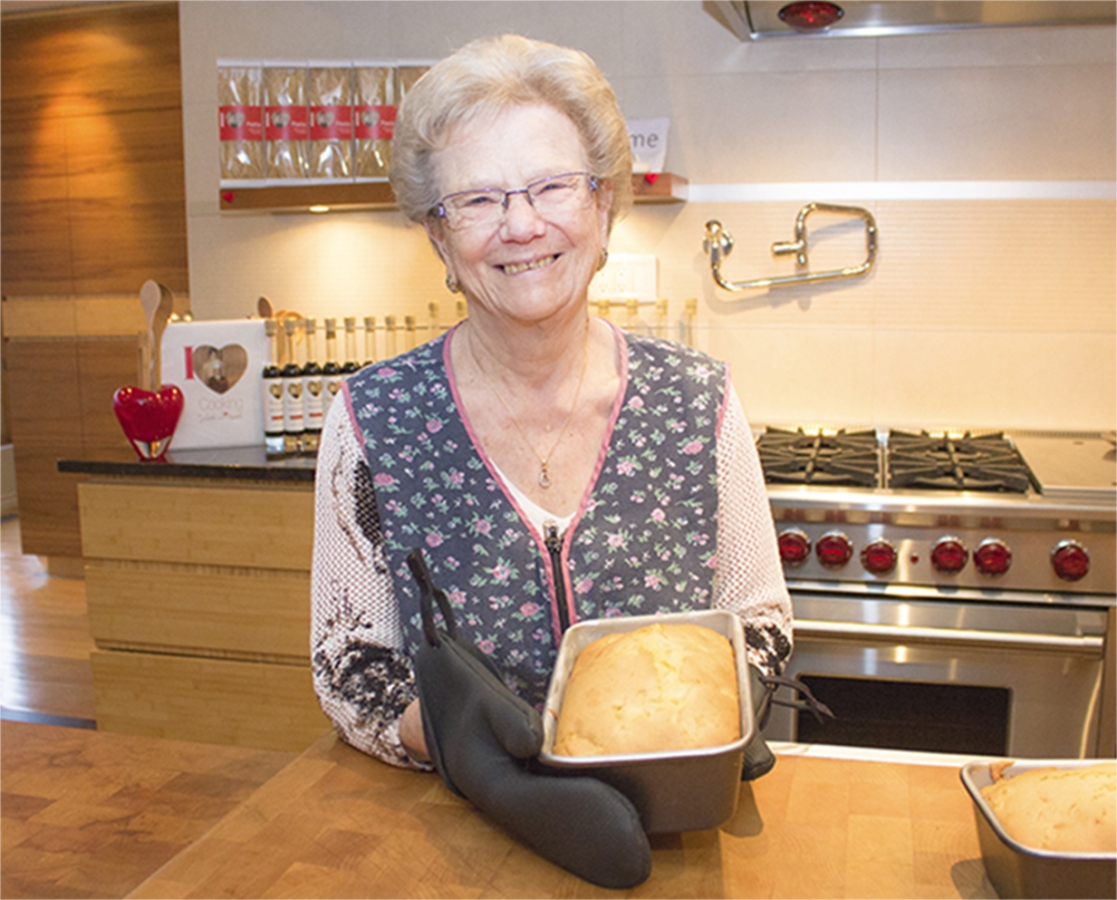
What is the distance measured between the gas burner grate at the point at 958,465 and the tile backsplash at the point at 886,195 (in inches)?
12.3

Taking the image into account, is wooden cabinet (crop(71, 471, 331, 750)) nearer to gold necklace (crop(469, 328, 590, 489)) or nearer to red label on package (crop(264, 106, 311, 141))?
red label on package (crop(264, 106, 311, 141))

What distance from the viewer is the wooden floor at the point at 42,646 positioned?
10.2ft

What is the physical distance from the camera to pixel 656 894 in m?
0.73

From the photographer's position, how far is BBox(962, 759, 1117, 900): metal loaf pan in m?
0.64

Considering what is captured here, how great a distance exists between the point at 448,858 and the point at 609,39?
2.35 metres

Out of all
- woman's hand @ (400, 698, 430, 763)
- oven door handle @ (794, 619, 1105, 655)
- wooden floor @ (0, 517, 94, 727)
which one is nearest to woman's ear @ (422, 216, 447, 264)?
woman's hand @ (400, 698, 430, 763)

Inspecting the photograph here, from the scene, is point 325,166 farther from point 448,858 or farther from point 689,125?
point 448,858

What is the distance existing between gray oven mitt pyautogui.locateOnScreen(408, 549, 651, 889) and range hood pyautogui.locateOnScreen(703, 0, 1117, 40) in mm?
1877

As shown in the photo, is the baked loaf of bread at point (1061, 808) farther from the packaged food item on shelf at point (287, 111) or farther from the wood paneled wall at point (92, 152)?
the wood paneled wall at point (92, 152)

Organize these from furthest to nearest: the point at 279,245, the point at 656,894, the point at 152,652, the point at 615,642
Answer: the point at 279,245, the point at 152,652, the point at 615,642, the point at 656,894

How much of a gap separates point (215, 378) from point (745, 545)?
178 cm

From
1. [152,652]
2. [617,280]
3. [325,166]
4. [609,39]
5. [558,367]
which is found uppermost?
[609,39]

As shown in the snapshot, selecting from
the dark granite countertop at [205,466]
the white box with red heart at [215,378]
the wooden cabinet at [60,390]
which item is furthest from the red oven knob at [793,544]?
the wooden cabinet at [60,390]

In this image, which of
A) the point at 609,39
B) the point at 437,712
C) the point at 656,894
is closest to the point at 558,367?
the point at 437,712
